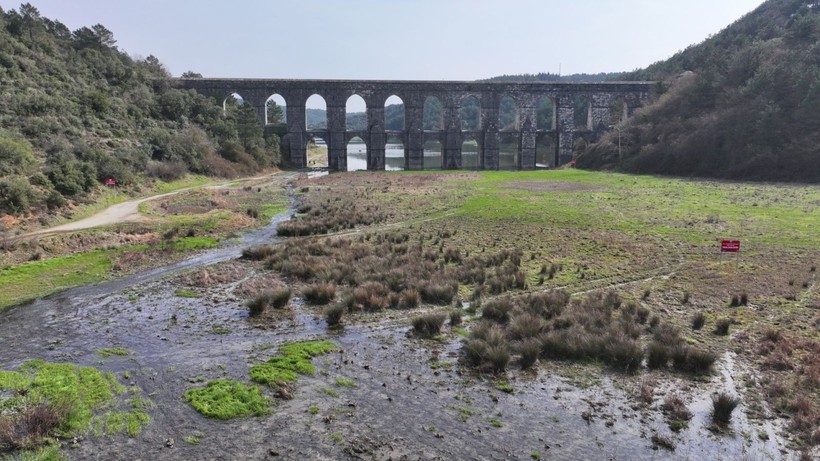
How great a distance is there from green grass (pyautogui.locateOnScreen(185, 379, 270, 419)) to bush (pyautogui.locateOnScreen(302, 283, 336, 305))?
4837 mm

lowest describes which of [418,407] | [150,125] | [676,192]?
[418,407]

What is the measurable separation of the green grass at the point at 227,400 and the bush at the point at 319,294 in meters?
4.84

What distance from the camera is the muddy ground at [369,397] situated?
A: 7.66m

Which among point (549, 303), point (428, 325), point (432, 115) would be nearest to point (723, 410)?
point (549, 303)

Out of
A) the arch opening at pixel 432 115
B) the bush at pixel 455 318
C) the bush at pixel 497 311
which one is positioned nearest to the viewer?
the bush at pixel 455 318

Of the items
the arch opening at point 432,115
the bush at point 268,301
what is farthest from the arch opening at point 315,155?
the bush at point 268,301

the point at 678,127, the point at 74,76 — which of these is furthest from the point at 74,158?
the point at 678,127

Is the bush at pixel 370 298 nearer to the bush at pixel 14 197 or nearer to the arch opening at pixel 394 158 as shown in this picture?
the bush at pixel 14 197

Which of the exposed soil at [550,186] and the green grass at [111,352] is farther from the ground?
the exposed soil at [550,186]

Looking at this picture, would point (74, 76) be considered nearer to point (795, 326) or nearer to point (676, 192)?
point (676, 192)

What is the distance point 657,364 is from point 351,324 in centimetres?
651

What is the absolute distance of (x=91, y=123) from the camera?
1574 inches

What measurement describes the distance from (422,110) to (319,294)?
57064mm

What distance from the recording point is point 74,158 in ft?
97.2
